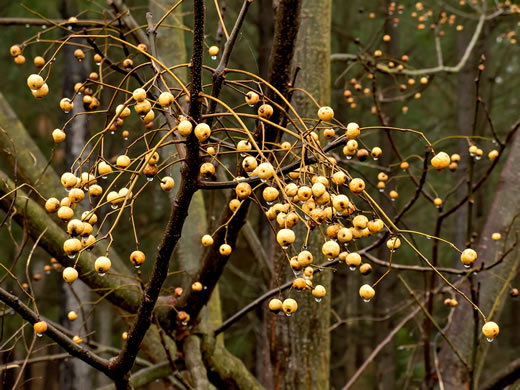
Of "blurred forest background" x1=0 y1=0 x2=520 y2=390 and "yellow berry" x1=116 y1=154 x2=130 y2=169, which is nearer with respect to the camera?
"yellow berry" x1=116 y1=154 x2=130 y2=169

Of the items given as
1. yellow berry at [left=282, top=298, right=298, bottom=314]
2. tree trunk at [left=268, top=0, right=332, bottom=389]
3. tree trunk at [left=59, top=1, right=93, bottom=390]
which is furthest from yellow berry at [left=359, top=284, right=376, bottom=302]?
tree trunk at [left=59, top=1, right=93, bottom=390]

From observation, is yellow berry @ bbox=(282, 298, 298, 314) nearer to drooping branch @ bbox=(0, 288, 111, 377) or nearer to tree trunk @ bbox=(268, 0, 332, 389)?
drooping branch @ bbox=(0, 288, 111, 377)

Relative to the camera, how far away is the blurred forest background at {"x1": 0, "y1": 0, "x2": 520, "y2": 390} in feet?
9.48

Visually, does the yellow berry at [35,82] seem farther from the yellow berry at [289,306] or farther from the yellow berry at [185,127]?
the yellow berry at [289,306]

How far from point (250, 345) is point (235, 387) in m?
8.35

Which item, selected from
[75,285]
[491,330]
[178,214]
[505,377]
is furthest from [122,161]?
[75,285]

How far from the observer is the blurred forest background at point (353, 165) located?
2891 millimetres

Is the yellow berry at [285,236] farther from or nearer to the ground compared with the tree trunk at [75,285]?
farther from the ground

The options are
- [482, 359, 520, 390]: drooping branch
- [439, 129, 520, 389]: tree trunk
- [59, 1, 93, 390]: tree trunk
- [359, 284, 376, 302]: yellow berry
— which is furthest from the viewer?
[59, 1, 93, 390]: tree trunk

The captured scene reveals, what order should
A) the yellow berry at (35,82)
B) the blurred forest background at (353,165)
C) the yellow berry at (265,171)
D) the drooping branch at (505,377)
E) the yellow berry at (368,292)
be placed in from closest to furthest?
Result: the yellow berry at (265,171) < the yellow berry at (368,292) < the yellow berry at (35,82) < the drooping branch at (505,377) < the blurred forest background at (353,165)

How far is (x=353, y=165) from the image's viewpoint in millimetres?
5434

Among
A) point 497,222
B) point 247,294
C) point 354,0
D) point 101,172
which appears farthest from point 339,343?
point 101,172

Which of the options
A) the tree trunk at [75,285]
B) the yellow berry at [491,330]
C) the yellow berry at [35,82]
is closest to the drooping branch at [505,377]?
the yellow berry at [491,330]

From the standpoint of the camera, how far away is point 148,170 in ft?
3.41
